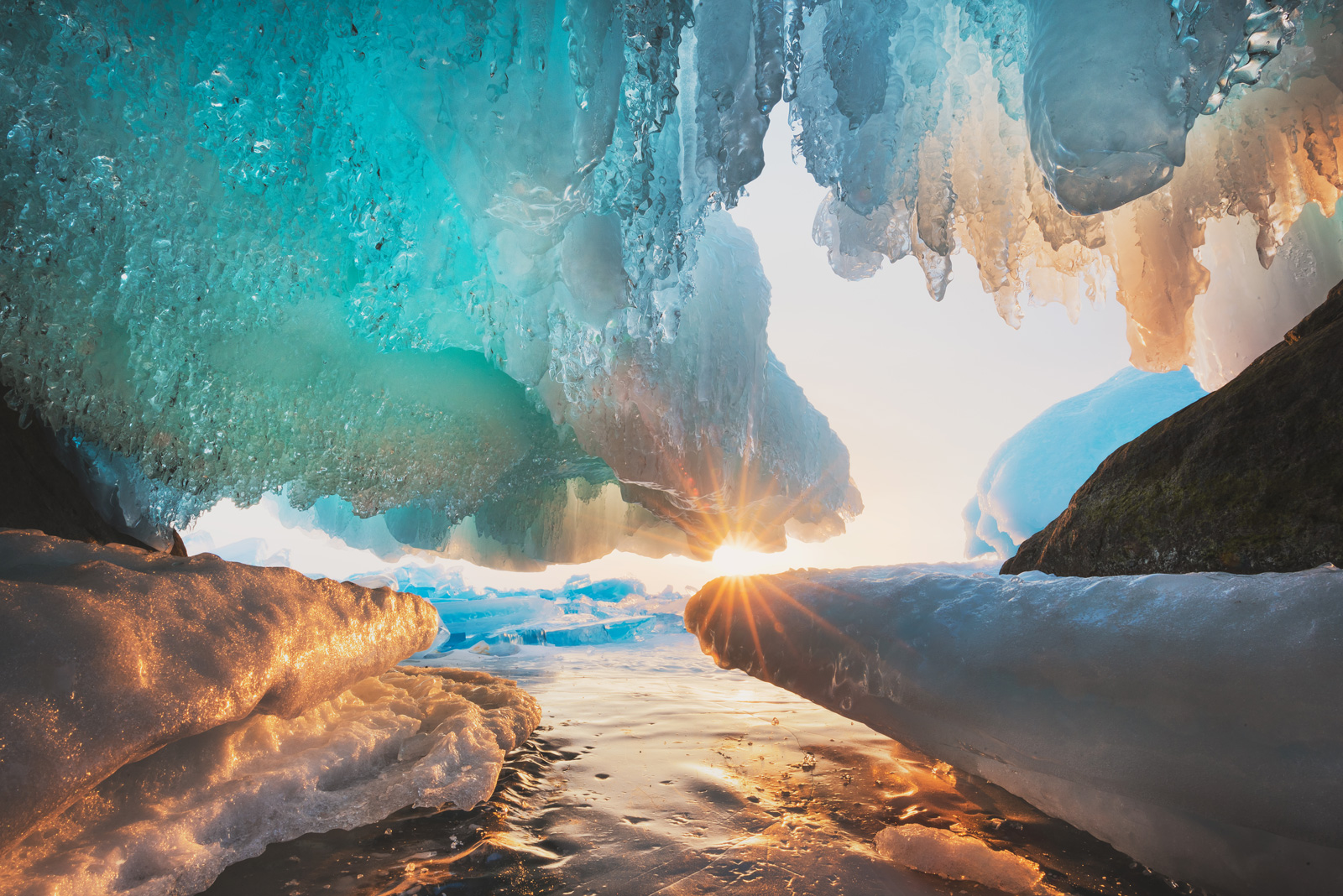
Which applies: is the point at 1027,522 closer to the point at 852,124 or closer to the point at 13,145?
the point at 852,124

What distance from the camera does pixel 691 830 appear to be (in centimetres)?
154

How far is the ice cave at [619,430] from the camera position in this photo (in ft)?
4.12

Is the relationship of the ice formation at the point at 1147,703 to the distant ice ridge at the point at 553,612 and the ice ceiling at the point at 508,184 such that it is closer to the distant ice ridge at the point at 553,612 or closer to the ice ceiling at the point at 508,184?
the ice ceiling at the point at 508,184

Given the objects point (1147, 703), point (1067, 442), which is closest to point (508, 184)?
point (1147, 703)

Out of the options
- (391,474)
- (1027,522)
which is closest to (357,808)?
(391,474)

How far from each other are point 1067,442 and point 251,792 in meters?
11.3

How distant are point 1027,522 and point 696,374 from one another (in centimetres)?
769

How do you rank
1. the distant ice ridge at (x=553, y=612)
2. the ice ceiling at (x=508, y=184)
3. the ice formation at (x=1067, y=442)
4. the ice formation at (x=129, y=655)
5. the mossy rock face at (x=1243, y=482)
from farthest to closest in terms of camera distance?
the ice formation at (x=1067, y=442) → the distant ice ridge at (x=553, y=612) → the ice ceiling at (x=508, y=184) → the mossy rock face at (x=1243, y=482) → the ice formation at (x=129, y=655)

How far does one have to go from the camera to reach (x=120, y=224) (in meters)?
2.71

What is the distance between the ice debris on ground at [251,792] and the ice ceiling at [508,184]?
7.39 ft

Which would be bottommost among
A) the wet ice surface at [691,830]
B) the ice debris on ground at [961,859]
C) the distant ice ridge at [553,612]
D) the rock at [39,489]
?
the distant ice ridge at [553,612]

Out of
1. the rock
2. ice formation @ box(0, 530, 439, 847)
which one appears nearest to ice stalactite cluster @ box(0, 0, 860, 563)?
the rock

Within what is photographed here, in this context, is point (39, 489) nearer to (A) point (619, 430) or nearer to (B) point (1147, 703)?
(A) point (619, 430)

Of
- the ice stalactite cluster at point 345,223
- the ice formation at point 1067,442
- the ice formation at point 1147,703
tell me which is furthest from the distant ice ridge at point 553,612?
the ice formation at point 1067,442
